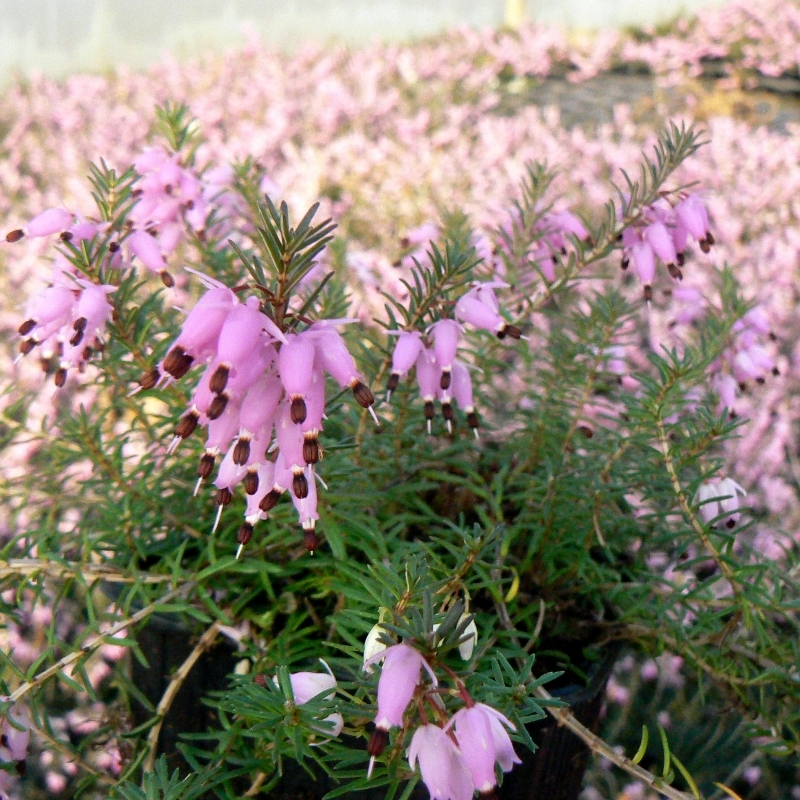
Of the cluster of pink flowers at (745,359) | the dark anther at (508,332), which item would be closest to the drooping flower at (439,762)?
the dark anther at (508,332)

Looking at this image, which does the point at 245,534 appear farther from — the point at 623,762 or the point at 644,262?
the point at 644,262

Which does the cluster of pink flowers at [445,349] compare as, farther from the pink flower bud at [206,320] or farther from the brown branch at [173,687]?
the brown branch at [173,687]

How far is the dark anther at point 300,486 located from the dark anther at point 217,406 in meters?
0.15

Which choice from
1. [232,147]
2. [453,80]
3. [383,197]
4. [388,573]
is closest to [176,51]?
[453,80]

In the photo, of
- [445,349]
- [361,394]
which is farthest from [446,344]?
[361,394]

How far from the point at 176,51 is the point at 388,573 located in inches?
580

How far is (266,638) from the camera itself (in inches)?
65.7

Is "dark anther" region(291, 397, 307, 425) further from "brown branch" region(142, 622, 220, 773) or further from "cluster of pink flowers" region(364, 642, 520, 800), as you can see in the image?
"brown branch" region(142, 622, 220, 773)

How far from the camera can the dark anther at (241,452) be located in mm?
1010

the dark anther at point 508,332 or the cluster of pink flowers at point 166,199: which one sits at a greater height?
the cluster of pink flowers at point 166,199

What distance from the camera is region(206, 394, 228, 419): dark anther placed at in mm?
967

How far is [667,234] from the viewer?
1.60 meters

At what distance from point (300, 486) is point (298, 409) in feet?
0.45

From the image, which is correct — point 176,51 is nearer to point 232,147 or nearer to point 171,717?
point 232,147
